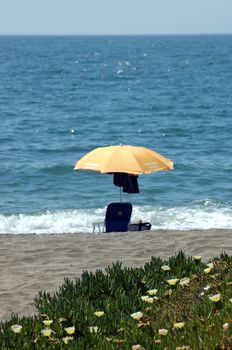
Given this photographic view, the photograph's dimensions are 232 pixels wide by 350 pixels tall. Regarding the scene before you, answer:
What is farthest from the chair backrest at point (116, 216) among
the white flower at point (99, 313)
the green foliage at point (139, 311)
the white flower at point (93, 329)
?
the white flower at point (93, 329)

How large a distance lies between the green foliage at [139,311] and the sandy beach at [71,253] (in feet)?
2.48

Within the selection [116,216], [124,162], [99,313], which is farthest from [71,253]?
[99,313]

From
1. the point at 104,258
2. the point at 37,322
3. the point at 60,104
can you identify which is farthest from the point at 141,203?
the point at 60,104

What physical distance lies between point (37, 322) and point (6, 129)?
100 ft

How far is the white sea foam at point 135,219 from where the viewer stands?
749 inches

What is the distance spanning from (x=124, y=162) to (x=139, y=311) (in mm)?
5984

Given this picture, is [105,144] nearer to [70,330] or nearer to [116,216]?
[116,216]

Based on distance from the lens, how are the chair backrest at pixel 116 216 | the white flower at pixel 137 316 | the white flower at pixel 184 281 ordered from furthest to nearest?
1. the chair backrest at pixel 116 216
2. the white flower at pixel 184 281
3. the white flower at pixel 137 316

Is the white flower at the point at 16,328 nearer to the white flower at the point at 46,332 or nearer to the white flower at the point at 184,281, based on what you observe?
the white flower at the point at 46,332

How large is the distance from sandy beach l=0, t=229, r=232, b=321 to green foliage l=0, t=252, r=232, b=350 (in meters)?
0.76

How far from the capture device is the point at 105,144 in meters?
34.1

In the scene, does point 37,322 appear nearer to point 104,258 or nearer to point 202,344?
point 202,344

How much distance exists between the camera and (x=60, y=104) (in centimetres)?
5169

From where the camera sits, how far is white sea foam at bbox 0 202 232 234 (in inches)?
749
